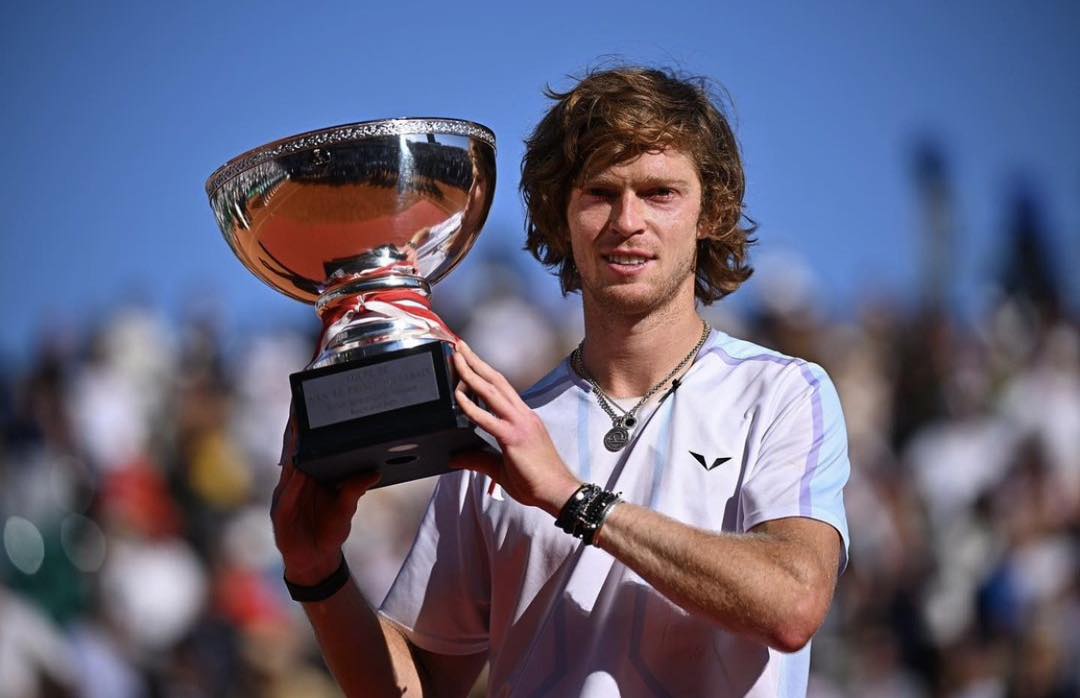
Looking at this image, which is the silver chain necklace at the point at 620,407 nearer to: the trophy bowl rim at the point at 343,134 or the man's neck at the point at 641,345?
the man's neck at the point at 641,345

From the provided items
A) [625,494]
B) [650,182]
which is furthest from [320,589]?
[650,182]

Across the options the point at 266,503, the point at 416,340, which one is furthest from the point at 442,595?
the point at 266,503

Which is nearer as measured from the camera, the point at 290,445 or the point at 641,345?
the point at 290,445

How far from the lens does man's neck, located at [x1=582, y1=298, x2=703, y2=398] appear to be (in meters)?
3.15

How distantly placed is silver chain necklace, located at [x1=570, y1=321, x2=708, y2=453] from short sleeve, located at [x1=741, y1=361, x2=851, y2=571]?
222mm

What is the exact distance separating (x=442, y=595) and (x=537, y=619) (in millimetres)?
284

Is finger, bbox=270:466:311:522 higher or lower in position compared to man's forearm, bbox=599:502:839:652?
higher

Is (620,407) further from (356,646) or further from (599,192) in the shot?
(356,646)

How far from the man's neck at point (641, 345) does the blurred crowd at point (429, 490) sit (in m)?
4.90

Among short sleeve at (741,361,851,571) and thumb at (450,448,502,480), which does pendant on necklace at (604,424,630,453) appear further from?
thumb at (450,448,502,480)

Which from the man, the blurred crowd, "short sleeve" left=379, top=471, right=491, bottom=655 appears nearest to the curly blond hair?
the man

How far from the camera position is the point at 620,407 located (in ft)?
10.4

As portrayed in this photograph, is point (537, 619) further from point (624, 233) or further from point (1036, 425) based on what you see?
point (1036, 425)

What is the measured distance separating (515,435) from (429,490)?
6323 mm
